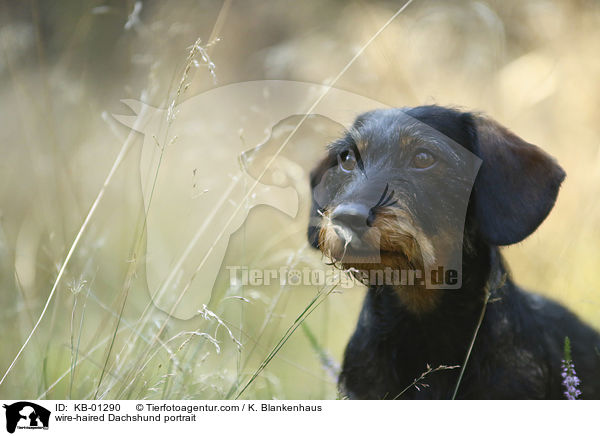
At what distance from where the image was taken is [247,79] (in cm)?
372

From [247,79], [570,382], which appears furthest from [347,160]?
[247,79]

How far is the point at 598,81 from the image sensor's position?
3402mm

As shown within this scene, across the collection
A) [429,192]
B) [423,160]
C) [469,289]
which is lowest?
[469,289]

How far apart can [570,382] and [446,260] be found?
2.14 ft

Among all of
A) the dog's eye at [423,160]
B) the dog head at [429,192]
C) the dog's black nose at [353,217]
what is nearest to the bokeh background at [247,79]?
the dog head at [429,192]

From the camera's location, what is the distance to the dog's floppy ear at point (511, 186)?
7.13 feet

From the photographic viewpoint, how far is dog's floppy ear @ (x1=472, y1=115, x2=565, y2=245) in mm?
2172

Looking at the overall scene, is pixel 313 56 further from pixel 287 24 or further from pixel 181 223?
pixel 181 223

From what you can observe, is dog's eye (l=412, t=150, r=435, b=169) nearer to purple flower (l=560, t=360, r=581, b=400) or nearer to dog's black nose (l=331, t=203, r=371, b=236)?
dog's black nose (l=331, t=203, r=371, b=236)
